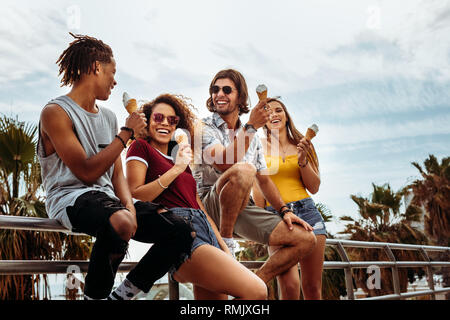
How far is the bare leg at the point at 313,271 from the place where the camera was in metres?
3.17

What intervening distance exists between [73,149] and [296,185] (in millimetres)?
1862

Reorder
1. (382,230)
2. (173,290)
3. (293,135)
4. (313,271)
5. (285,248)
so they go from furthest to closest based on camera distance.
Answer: (382,230) < (293,135) < (313,271) < (285,248) < (173,290)

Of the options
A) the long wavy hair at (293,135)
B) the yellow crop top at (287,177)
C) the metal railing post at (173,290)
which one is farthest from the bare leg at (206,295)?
the long wavy hair at (293,135)

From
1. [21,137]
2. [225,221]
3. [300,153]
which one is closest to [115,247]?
[225,221]

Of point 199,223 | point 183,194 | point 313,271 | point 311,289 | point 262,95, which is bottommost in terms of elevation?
point 311,289

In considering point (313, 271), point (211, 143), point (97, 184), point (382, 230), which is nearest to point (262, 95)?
point (211, 143)

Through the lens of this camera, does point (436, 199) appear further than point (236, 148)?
Yes

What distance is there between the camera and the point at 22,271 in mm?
2047

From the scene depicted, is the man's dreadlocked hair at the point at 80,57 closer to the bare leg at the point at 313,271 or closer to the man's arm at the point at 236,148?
the man's arm at the point at 236,148

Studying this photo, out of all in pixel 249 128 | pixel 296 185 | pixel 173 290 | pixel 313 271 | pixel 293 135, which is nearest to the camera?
pixel 249 128

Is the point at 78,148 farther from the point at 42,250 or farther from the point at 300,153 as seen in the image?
the point at 42,250

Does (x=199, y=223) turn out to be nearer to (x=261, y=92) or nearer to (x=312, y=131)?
(x=261, y=92)

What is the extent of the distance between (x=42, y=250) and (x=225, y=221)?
15.8ft

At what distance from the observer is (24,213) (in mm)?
7117
